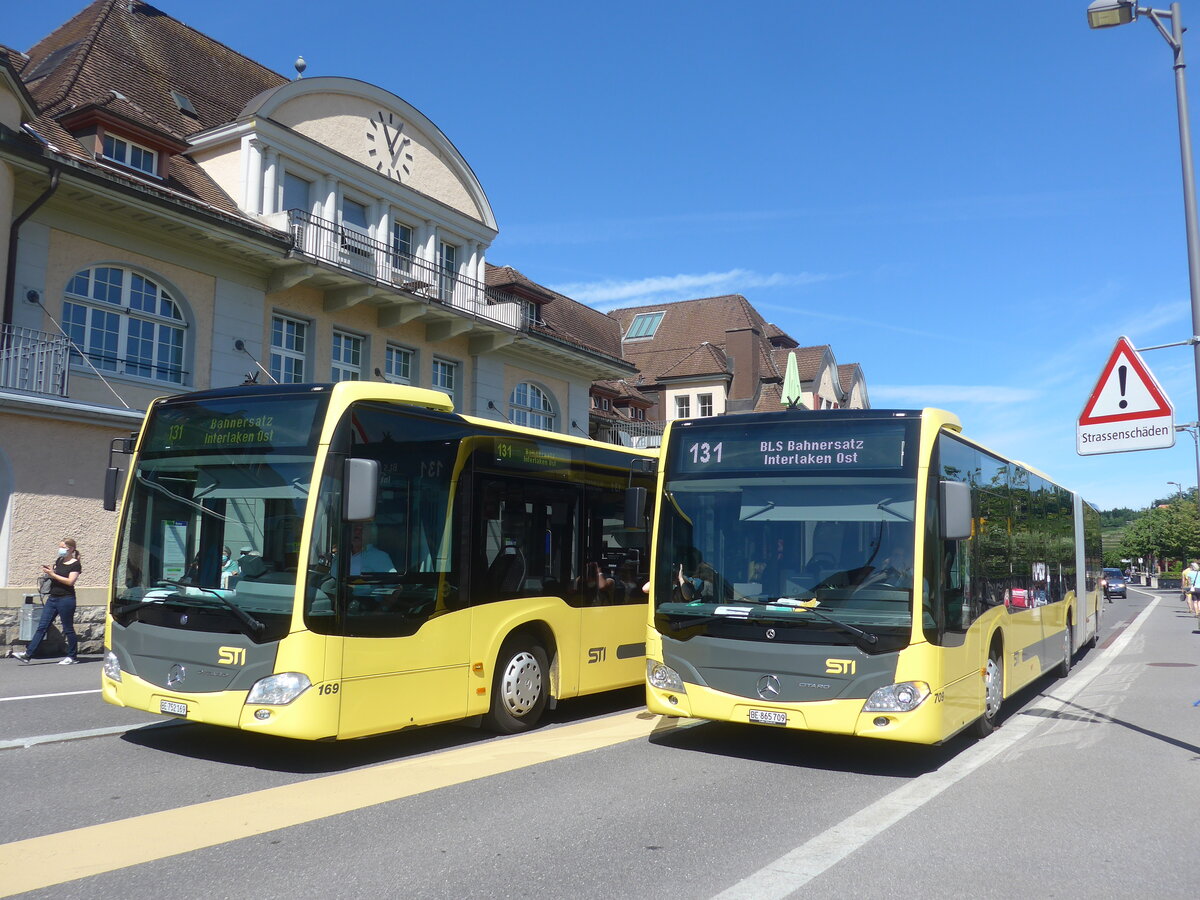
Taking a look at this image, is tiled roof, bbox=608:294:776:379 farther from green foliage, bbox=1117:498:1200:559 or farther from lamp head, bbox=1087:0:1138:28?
green foliage, bbox=1117:498:1200:559

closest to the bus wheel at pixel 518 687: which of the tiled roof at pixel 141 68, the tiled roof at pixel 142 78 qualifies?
the tiled roof at pixel 142 78

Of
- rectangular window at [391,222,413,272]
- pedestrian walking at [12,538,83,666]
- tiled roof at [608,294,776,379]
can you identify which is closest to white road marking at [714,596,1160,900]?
pedestrian walking at [12,538,83,666]

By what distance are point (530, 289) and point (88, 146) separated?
13.7 metres

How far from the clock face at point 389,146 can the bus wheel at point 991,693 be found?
19.9 metres

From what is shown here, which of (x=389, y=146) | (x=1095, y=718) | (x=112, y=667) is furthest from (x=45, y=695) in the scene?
(x=389, y=146)

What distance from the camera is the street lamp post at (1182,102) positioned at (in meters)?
8.32

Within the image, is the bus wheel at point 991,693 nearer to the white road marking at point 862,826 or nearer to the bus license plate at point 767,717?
the white road marking at point 862,826

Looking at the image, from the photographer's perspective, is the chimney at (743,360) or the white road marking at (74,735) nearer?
the white road marking at (74,735)

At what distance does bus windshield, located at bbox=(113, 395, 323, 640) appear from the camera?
23.3ft

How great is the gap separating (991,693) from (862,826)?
12.5ft

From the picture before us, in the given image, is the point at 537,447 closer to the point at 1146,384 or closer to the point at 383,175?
the point at 1146,384

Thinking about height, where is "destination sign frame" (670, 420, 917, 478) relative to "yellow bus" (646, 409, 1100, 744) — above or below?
above

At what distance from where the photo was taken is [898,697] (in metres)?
7.23

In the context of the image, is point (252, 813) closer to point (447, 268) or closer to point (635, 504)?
point (635, 504)
